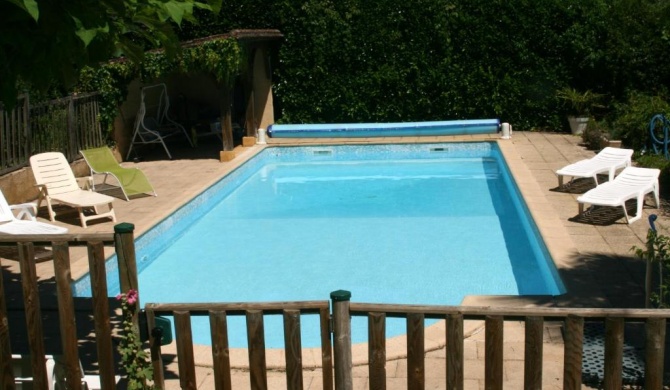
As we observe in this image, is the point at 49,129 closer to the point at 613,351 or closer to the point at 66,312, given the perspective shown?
the point at 66,312

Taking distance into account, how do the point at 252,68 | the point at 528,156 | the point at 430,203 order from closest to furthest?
the point at 430,203
the point at 528,156
the point at 252,68

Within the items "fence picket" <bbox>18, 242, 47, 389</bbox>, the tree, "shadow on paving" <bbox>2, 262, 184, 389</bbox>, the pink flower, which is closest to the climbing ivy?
"shadow on paving" <bbox>2, 262, 184, 389</bbox>

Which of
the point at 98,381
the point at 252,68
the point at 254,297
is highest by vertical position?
the point at 252,68

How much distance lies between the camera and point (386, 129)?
18.4m

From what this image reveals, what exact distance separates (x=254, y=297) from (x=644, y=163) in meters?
6.95

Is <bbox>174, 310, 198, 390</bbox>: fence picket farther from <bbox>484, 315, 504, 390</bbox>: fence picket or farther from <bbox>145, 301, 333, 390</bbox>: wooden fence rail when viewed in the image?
<bbox>484, 315, 504, 390</bbox>: fence picket

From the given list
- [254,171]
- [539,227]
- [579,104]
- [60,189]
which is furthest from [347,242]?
[579,104]

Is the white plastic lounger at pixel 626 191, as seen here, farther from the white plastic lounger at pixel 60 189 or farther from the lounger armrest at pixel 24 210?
the lounger armrest at pixel 24 210

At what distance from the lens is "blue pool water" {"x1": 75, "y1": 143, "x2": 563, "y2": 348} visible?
953 centimetres

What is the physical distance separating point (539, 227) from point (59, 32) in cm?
690

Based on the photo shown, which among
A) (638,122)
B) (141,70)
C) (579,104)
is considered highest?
(141,70)

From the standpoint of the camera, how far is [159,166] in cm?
1598

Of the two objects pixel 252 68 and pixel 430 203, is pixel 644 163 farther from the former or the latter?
pixel 252 68

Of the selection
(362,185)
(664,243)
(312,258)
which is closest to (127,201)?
(312,258)
